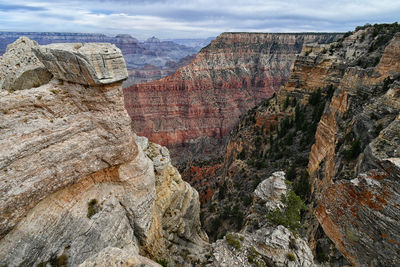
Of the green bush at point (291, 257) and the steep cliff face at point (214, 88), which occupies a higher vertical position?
the green bush at point (291, 257)

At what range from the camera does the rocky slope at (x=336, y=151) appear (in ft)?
28.8

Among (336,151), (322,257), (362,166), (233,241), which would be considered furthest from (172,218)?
(336,151)

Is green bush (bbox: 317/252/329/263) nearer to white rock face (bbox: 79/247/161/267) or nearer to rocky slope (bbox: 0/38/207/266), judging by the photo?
rocky slope (bbox: 0/38/207/266)

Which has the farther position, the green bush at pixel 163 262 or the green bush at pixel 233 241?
the green bush at pixel 163 262

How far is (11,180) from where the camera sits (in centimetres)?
932

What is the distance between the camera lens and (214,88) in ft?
376

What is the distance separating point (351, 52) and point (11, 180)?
1763 inches

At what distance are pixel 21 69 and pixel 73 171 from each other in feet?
24.4

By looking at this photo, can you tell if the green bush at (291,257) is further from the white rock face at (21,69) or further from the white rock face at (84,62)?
the white rock face at (21,69)

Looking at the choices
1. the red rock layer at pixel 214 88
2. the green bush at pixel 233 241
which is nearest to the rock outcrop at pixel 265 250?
the green bush at pixel 233 241

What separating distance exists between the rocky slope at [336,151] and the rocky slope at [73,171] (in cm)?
899

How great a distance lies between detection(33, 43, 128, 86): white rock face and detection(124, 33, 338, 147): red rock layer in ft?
279

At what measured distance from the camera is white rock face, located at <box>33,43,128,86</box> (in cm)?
1109

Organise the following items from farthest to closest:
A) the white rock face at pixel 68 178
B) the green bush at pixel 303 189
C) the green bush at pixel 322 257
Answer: the green bush at pixel 303 189, the green bush at pixel 322 257, the white rock face at pixel 68 178
